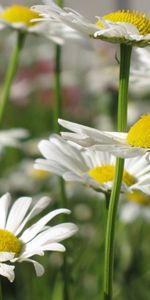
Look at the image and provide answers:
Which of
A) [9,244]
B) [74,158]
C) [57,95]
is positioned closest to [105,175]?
[74,158]

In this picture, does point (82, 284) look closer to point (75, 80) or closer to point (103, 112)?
point (103, 112)

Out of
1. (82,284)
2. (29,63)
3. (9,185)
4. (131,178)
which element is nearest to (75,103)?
(29,63)

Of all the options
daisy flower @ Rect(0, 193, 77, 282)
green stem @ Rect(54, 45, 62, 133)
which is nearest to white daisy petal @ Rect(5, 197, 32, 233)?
daisy flower @ Rect(0, 193, 77, 282)

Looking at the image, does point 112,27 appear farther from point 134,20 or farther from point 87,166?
point 87,166

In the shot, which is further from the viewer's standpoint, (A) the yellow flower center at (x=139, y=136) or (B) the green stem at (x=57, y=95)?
(B) the green stem at (x=57, y=95)

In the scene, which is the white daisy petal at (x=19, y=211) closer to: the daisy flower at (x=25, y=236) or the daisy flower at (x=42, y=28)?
the daisy flower at (x=25, y=236)

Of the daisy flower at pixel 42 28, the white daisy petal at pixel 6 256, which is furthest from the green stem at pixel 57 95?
the white daisy petal at pixel 6 256
